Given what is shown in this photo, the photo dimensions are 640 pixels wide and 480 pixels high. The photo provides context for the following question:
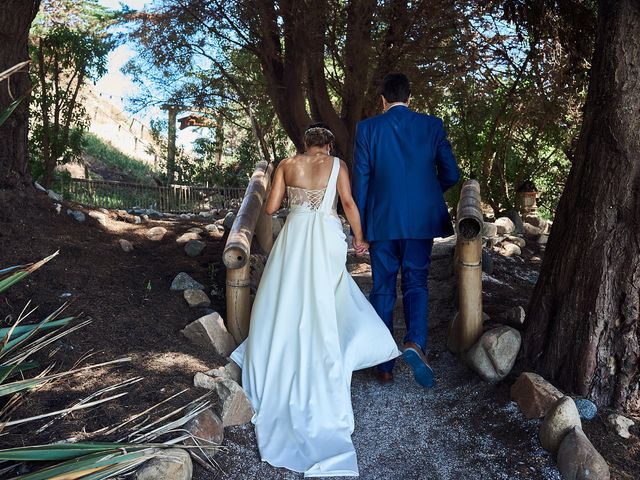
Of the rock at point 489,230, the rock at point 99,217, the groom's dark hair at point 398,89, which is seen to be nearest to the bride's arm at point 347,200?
the groom's dark hair at point 398,89

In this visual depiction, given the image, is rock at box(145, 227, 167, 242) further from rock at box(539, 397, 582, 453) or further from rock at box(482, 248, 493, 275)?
rock at box(539, 397, 582, 453)

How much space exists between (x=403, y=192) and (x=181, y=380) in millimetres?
1912

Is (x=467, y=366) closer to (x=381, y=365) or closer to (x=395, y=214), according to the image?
(x=381, y=365)

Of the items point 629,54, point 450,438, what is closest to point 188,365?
point 450,438

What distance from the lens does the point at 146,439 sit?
9.40 ft

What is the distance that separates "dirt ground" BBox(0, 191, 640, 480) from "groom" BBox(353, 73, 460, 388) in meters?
0.46

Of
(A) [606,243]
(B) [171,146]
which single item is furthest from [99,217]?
(B) [171,146]

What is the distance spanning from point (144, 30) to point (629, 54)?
9533 millimetres

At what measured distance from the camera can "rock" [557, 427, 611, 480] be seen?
9.59 feet

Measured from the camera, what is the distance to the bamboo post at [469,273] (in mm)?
4266

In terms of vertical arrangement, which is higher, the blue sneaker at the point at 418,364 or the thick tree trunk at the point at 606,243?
the thick tree trunk at the point at 606,243

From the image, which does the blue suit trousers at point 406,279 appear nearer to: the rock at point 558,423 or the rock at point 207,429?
the rock at point 558,423

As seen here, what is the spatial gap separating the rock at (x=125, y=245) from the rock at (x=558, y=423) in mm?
4099

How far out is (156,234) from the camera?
6.84 meters
